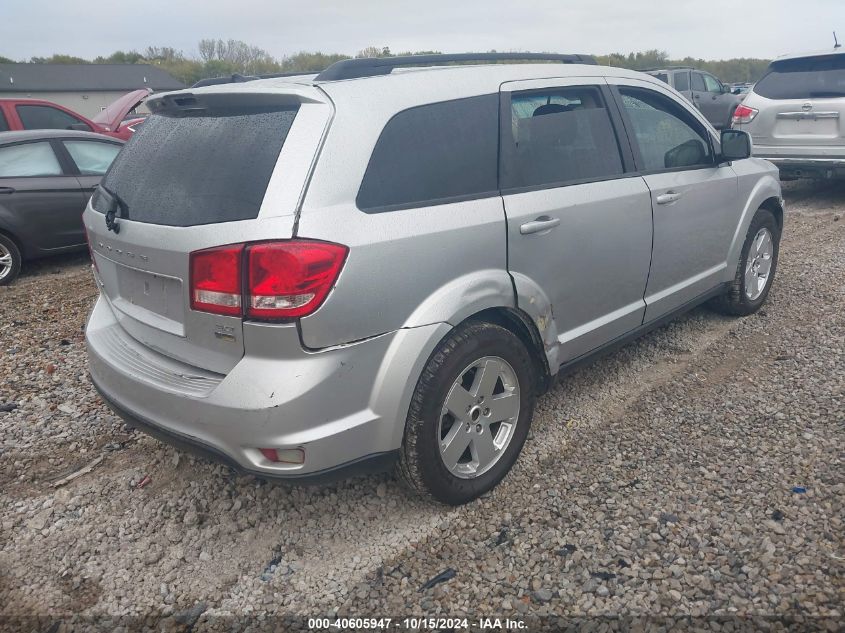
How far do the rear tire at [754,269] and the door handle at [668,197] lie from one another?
1.09 m

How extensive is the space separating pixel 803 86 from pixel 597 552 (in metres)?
7.98

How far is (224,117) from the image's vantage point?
8.41 feet

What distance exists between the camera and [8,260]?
21.1ft

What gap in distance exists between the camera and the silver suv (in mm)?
2260

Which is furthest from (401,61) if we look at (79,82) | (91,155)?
(79,82)

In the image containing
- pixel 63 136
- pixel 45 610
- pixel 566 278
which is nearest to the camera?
pixel 45 610

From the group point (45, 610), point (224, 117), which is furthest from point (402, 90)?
point (45, 610)

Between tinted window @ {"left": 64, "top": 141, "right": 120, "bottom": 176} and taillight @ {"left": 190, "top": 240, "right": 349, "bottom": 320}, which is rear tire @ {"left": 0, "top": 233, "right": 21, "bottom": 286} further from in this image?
taillight @ {"left": 190, "top": 240, "right": 349, "bottom": 320}

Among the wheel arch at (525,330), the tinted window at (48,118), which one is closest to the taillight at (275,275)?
the wheel arch at (525,330)

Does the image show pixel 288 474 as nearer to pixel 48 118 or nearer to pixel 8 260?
pixel 8 260

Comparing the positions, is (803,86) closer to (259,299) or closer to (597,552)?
(597,552)

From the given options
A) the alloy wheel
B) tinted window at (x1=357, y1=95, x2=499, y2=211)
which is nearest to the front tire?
the alloy wheel

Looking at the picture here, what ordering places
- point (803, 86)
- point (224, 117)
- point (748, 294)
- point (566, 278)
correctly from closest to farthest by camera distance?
point (224, 117) → point (566, 278) → point (748, 294) → point (803, 86)

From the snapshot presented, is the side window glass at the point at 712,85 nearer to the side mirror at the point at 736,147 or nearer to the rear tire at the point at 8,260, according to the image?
the side mirror at the point at 736,147
